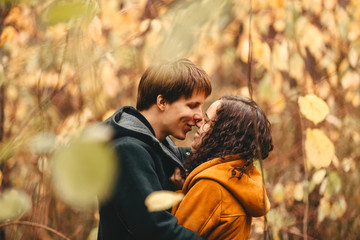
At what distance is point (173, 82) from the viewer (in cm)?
113

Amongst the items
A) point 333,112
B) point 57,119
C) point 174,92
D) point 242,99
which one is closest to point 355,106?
point 333,112

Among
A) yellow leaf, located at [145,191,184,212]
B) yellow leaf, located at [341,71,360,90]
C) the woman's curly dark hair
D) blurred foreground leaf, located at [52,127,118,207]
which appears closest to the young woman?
the woman's curly dark hair

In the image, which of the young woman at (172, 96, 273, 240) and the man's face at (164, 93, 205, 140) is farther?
the man's face at (164, 93, 205, 140)

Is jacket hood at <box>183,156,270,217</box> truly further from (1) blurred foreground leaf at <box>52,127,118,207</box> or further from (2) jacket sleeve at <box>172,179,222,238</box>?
(1) blurred foreground leaf at <box>52,127,118,207</box>

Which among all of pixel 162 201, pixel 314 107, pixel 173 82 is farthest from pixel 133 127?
pixel 314 107

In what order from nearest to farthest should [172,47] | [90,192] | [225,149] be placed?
[90,192] < [172,47] < [225,149]

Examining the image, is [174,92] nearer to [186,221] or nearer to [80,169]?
[186,221]

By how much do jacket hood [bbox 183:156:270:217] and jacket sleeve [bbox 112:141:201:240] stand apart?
0.47 feet

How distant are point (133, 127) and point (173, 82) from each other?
0.66 ft

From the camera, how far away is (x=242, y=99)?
117cm

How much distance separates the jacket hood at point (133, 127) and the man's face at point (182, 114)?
2.7 inches

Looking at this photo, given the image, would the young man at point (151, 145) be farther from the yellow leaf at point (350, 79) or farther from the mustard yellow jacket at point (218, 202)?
the yellow leaf at point (350, 79)

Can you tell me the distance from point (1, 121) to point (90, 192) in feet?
6.04

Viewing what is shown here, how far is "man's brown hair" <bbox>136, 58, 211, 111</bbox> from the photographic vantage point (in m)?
1.13
